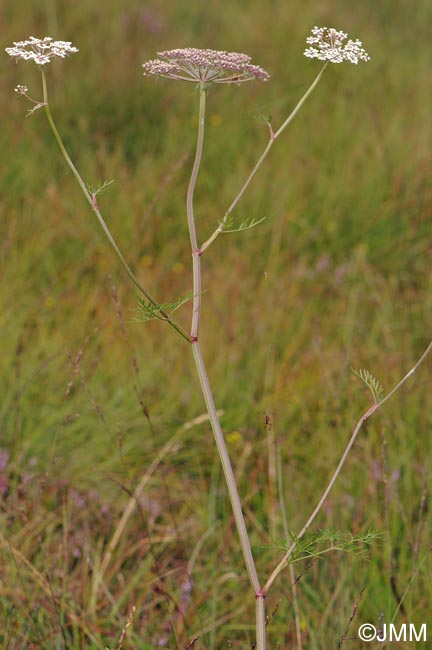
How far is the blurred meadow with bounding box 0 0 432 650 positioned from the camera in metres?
2.12

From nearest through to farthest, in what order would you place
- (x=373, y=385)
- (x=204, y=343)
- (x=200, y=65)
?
(x=200, y=65) → (x=373, y=385) → (x=204, y=343)

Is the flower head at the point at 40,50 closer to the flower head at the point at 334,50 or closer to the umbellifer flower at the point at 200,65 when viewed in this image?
the umbellifer flower at the point at 200,65

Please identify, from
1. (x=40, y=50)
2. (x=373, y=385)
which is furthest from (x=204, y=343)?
(x=40, y=50)

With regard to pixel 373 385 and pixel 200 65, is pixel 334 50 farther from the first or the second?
pixel 373 385

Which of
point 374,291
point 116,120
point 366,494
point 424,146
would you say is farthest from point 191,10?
point 366,494

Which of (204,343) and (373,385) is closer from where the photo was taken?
(373,385)

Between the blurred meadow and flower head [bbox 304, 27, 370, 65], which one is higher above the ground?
flower head [bbox 304, 27, 370, 65]

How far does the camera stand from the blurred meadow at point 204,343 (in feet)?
6.97

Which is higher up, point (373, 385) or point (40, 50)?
point (40, 50)

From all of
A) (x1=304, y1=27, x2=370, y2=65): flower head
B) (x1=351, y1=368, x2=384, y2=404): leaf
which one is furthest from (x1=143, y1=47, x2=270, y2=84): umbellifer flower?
(x1=351, y1=368, x2=384, y2=404): leaf

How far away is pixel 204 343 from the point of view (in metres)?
3.11

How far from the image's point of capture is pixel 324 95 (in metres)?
5.00

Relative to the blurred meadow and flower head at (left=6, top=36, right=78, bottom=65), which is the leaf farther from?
flower head at (left=6, top=36, right=78, bottom=65)

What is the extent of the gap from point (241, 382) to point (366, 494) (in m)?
0.76
